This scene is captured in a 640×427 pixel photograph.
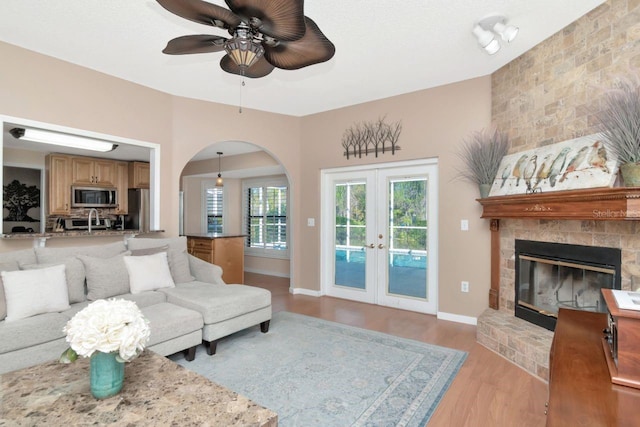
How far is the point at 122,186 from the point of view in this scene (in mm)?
6836

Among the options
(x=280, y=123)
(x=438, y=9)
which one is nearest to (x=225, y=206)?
(x=280, y=123)

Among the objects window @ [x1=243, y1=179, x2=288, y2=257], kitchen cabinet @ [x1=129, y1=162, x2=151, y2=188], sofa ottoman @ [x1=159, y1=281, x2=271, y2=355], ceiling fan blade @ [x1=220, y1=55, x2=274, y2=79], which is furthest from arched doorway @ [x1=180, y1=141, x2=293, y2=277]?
ceiling fan blade @ [x1=220, y1=55, x2=274, y2=79]

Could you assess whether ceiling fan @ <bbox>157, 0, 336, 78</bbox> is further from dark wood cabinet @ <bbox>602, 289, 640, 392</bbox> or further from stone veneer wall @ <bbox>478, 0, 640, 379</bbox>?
stone veneer wall @ <bbox>478, 0, 640, 379</bbox>

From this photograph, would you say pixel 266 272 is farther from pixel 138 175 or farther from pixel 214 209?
pixel 138 175

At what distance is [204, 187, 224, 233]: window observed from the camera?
7.86 meters

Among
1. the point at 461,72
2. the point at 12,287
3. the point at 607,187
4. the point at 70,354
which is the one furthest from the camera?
the point at 461,72

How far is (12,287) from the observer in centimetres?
244

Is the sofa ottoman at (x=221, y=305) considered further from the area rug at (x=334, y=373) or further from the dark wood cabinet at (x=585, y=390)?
the dark wood cabinet at (x=585, y=390)

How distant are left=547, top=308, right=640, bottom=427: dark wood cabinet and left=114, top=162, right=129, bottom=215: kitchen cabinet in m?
7.44

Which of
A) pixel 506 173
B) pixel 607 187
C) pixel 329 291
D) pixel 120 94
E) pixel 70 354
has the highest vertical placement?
pixel 120 94

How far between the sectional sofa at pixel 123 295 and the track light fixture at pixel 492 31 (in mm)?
3080

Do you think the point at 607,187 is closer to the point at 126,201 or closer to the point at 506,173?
the point at 506,173

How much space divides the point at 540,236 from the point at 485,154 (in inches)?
38.4

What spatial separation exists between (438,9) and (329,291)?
3898 mm
